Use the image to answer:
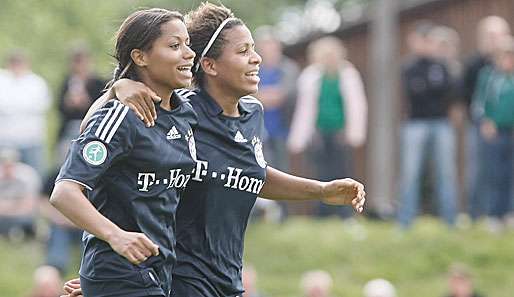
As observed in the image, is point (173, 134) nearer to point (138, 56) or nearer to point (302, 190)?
point (138, 56)

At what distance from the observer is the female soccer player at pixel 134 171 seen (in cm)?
529

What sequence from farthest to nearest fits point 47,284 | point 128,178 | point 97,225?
point 47,284
point 128,178
point 97,225

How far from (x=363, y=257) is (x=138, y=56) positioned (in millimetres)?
9308

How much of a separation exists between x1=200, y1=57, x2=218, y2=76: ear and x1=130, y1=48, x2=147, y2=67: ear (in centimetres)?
53

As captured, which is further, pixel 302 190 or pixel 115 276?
pixel 302 190

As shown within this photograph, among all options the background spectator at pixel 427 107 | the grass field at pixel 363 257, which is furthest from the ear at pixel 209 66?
the grass field at pixel 363 257

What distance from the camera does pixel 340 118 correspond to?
45.9ft

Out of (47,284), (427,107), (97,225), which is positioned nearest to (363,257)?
(427,107)

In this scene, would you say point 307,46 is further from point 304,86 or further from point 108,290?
point 108,290

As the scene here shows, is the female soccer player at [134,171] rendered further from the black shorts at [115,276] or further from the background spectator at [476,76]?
the background spectator at [476,76]

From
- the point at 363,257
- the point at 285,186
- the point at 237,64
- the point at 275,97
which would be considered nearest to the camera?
the point at 237,64

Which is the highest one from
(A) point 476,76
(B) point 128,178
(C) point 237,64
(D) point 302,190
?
(A) point 476,76

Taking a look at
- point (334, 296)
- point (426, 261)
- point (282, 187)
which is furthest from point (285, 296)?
point (282, 187)

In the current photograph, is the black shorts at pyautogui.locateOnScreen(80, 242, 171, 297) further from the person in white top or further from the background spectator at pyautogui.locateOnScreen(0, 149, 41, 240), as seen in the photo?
the person in white top
